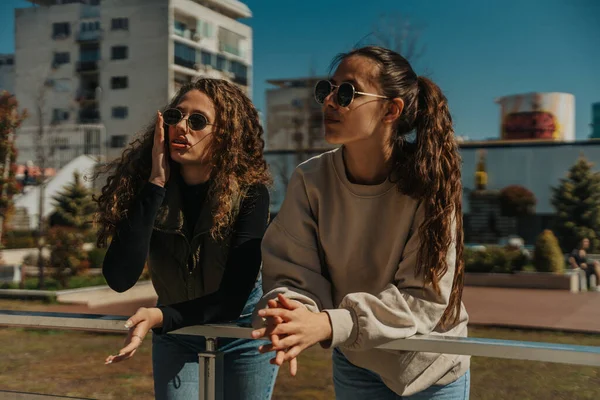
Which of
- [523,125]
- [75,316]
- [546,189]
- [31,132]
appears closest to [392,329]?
[75,316]

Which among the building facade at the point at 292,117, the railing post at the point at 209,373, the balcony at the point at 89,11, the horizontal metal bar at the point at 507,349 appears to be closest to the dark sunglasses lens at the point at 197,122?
the railing post at the point at 209,373

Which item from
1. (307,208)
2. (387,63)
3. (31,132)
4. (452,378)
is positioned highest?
(31,132)

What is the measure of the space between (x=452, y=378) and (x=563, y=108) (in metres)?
43.2

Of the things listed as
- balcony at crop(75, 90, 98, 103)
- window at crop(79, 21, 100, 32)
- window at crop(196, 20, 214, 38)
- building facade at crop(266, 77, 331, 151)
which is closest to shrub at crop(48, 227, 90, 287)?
building facade at crop(266, 77, 331, 151)

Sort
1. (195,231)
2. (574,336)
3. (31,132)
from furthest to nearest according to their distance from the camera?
(31,132) → (574,336) → (195,231)

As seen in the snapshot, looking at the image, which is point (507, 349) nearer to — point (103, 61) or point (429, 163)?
point (429, 163)

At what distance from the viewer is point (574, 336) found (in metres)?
9.85

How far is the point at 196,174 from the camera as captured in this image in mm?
1842

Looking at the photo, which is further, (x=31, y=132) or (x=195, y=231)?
(x=31, y=132)

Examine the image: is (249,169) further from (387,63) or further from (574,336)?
(574,336)

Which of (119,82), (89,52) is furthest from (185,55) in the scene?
(89,52)

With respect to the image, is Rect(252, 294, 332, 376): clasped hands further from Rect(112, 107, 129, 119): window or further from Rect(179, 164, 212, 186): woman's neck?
Rect(112, 107, 129, 119): window

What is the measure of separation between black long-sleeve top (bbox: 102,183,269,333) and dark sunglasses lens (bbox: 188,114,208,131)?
6.3 inches

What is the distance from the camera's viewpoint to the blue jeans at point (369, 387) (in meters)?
1.49
